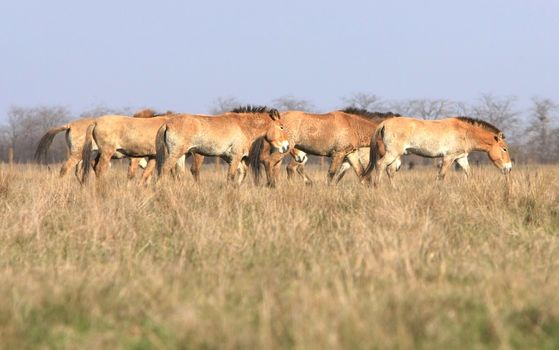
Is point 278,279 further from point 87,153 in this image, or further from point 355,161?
point 355,161

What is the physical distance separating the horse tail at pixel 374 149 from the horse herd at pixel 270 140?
22 mm

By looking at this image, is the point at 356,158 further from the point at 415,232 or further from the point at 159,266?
the point at 159,266

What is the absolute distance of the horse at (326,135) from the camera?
16344 millimetres

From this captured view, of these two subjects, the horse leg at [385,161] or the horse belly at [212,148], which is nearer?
the horse belly at [212,148]

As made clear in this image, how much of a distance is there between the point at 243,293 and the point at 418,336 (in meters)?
1.40

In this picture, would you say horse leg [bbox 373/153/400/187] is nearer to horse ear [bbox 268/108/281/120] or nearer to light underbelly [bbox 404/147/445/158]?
light underbelly [bbox 404/147/445/158]

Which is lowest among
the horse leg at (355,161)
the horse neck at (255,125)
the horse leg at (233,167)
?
the horse leg at (355,161)

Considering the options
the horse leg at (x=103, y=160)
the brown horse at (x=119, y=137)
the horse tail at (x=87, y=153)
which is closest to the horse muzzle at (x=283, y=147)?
the brown horse at (x=119, y=137)

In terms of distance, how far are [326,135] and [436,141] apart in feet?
8.97

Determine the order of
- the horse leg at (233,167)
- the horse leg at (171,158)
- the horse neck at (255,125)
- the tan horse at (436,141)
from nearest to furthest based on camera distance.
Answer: the horse leg at (171,158) < the horse leg at (233,167) < the horse neck at (255,125) < the tan horse at (436,141)

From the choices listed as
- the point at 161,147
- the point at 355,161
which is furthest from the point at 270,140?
the point at 355,161

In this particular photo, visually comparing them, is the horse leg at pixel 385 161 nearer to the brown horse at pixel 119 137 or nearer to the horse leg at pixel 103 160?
the brown horse at pixel 119 137

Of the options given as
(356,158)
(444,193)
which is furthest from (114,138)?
(444,193)

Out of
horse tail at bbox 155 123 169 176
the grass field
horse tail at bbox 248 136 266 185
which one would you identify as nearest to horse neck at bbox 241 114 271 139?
horse tail at bbox 248 136 266 185
